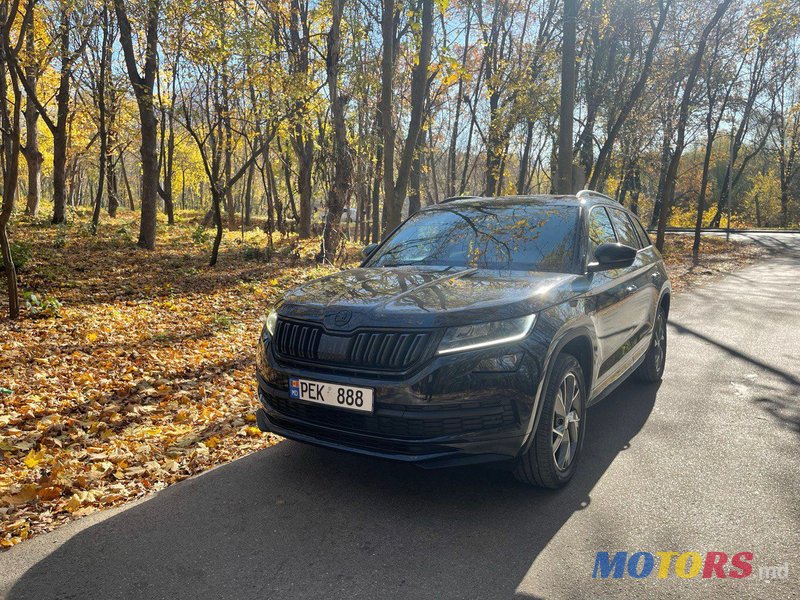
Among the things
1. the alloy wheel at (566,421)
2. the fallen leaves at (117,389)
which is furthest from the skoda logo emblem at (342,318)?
the fallen leaves at (117,389)

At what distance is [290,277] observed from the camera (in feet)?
40.1

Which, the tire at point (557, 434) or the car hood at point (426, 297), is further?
the tire at point (557, 434)

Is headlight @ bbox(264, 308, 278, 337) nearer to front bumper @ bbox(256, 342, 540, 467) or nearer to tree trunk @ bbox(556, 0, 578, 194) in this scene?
front bumper @ bbox(256, 342, 540, 467)

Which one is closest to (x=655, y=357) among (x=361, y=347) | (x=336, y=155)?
(x=361, y=347)

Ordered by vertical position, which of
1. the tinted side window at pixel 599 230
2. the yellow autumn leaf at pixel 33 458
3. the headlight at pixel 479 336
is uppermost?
the tinted side window at pixel 599 230

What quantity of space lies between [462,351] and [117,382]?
4.12m

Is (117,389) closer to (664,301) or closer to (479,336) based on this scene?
(479,336)

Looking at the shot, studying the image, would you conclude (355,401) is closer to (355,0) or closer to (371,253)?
(371,253)

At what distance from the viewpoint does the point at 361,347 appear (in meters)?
3.07

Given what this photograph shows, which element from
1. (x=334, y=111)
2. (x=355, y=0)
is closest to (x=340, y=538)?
(x=334, y=111)

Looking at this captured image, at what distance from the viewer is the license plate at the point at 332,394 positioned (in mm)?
3025

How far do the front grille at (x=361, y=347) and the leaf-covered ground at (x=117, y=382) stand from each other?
1449mm

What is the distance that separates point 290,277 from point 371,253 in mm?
7629

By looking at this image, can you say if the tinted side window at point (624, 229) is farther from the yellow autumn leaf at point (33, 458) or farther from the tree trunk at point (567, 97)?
the tree trunk at point (567, 97)
